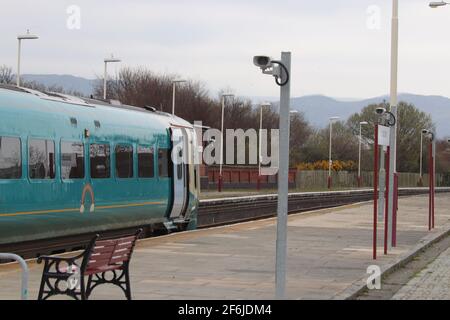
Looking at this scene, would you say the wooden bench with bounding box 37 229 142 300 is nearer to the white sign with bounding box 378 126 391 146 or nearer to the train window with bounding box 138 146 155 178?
→ the white sign with bounding box 378 126 391 146

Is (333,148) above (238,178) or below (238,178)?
above

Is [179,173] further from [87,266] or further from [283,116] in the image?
[87,266]

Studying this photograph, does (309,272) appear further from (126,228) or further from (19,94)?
(126,228)

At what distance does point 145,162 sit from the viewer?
2302 centimetres

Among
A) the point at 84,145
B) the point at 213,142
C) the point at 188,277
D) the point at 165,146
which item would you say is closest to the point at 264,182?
the point at 213,142

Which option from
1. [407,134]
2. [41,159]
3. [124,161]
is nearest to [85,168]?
[41,159]

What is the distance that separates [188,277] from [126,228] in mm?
9020

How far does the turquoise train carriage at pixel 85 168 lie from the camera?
16266 mm

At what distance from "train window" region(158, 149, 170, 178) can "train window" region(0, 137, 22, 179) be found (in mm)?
7903

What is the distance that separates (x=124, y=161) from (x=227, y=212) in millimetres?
13984

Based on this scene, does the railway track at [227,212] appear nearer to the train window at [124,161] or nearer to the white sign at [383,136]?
the train window at [124,161]

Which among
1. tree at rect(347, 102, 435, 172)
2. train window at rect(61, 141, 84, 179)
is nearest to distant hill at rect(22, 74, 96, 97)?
tree at rect(347, 102, 435, 172)

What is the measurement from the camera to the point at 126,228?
2225cm

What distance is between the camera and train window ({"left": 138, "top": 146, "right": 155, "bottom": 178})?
74.2 feet
